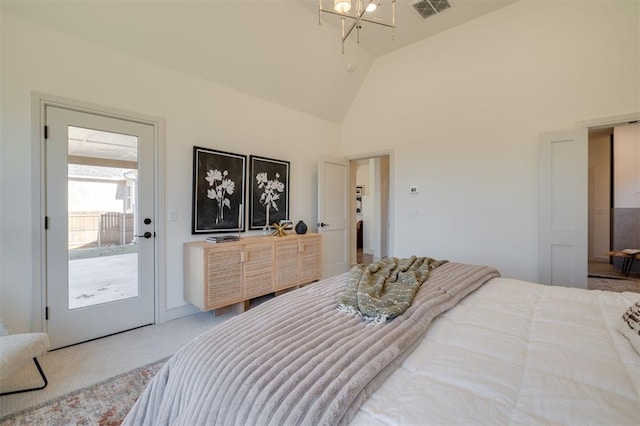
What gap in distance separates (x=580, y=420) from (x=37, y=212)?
3.36 metres

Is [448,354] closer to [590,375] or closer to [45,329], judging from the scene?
[590,375]

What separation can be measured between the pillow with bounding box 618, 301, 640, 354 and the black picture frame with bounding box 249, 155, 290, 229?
3.35 m

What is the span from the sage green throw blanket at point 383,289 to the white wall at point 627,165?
5253mm

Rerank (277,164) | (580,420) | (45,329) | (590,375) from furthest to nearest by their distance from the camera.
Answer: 1. (277,164)
2. (45,329)
3. (590,375)
4. (580,420)

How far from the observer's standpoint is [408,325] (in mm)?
1118

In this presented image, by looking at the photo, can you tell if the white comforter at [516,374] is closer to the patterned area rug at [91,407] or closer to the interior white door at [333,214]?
the patterned area rug at [91,407]

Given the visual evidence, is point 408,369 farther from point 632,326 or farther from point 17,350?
point 17,350

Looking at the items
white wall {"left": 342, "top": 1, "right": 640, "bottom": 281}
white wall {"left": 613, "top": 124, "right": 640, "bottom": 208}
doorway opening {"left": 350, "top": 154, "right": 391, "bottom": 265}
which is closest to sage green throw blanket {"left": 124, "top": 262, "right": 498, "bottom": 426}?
white wall {"left": 342, "top": 1, "right": 640, "bottom": 281}

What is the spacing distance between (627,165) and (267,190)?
603cm

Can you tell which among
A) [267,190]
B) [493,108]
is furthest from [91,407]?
[493,108]

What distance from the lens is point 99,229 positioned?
262 centimetres

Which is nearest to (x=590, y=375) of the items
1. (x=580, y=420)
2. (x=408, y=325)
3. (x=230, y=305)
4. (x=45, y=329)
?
(x=580, y=420)

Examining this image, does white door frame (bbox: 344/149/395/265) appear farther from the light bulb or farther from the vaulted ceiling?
the light bulb

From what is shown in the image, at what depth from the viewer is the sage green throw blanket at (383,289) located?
4.02 feet
